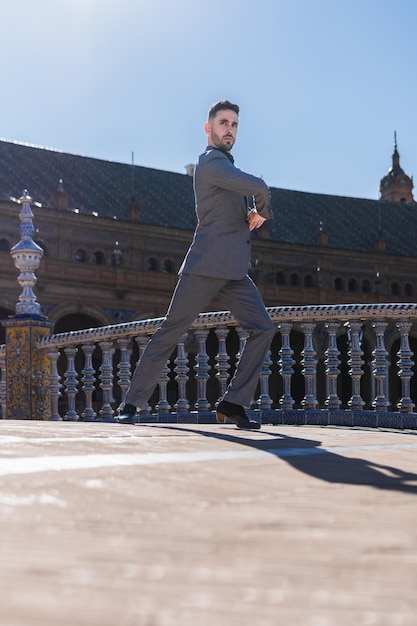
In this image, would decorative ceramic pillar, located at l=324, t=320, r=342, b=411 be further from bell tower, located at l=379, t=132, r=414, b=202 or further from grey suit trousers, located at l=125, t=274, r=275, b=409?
bell tower, located at l=379, t=132, r=414, b=202

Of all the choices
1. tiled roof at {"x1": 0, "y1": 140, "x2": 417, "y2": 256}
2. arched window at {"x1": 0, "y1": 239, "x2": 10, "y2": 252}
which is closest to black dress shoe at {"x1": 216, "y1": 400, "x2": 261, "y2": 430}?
arched window at {"x1": 0, "y1": 239, "x2": 10, "y2": 252}

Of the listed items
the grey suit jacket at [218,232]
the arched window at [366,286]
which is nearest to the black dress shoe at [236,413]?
the grey suit jacket at [218,232]

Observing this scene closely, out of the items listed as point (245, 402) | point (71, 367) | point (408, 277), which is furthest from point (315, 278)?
point (245, 402)

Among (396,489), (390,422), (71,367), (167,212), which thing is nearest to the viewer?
(396,489)

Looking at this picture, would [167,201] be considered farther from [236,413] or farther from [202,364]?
[236,413]

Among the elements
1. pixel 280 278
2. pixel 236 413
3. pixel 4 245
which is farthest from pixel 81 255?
pixel 236 413

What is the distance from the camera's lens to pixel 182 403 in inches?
273

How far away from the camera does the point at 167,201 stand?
3484 cm

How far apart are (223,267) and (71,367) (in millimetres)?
3415

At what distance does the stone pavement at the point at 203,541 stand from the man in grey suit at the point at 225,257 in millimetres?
1891

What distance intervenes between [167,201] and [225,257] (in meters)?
30.7

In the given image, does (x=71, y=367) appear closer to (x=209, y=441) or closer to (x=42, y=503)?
(x=209, y=441)

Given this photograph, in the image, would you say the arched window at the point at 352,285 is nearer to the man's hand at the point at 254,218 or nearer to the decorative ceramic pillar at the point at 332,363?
the decorative ceramic pillar at the point at 332,363

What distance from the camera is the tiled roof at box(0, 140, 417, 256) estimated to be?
31.8 meters
